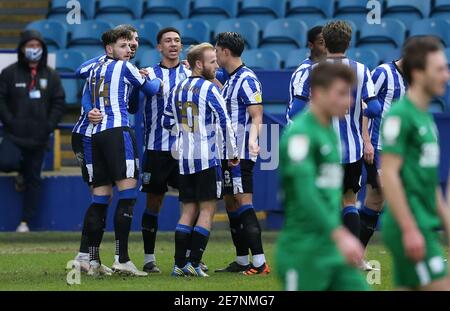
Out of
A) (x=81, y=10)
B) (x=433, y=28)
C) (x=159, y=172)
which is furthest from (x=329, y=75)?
(x=81, y=10)

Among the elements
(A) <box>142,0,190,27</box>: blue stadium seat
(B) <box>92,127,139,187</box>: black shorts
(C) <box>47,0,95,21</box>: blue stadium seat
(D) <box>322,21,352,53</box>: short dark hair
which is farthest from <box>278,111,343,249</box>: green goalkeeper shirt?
(C) <box>47,0,95,21</box>: blue stadium seat

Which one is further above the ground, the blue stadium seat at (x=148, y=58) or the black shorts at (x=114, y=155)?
the blue stadium seat at (x=148, y=58)

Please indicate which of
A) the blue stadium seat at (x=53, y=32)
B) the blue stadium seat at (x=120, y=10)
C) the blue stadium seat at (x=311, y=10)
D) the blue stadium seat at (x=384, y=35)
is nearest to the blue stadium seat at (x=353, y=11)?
the blue stadium seat at (x=311, y=10)

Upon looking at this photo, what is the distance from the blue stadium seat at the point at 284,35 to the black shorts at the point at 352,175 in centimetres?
708

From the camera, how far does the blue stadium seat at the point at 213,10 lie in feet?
58.6

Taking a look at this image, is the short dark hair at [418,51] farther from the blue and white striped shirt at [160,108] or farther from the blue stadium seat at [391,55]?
the blue stadium seat at [391,55]

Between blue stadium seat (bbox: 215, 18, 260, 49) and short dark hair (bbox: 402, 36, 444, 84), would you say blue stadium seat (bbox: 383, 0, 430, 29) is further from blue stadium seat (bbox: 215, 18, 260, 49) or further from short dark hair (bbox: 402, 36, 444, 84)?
short dark hair (bbox: 402, 36, 444, 84)

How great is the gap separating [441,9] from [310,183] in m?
11.8

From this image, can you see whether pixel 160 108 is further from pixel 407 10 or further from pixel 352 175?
pixel 407 10

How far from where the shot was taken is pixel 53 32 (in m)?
17.7

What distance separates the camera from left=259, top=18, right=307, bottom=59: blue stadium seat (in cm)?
1692

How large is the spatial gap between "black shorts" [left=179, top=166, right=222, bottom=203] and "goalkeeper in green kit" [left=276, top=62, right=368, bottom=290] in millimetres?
3848
